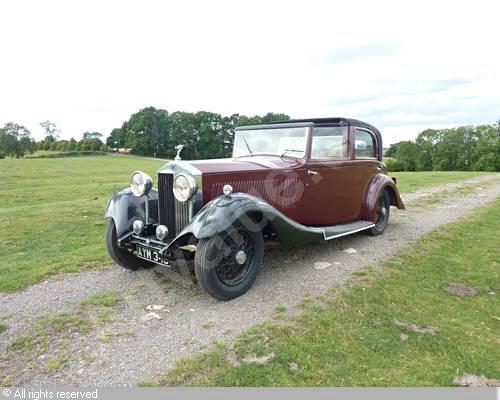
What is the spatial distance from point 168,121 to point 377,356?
50918mm

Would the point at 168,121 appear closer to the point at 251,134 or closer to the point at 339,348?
the point at 251,134

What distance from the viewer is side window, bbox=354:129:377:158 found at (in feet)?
20.4

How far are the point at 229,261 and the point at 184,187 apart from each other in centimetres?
99

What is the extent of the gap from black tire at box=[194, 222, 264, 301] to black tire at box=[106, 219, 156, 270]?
152 centimetres

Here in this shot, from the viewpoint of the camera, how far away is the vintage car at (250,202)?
3947 mm

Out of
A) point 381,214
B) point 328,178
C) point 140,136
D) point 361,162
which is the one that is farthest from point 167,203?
point 140,136

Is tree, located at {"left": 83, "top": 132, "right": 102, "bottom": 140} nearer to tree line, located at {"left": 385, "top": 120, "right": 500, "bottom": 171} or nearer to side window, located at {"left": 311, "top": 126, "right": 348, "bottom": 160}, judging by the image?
tree line, located at {"left": 385, "top": 120, "right": 500, "bottom": 171}

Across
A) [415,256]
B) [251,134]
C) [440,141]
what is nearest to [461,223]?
[415,256]

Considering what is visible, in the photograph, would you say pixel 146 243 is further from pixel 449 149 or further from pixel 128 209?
pixel 449 149

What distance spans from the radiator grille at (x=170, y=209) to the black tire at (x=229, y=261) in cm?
72

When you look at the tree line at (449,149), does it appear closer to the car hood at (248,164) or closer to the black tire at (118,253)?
the car hood at (248,164)

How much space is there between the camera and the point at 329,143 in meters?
5.68

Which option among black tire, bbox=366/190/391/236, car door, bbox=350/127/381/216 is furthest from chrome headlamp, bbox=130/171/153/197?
black tire, bbox=366/190/391/236

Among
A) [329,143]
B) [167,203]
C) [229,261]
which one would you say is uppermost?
[329,143]
